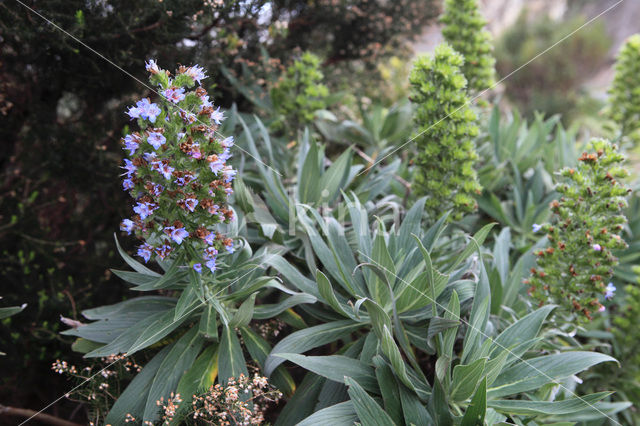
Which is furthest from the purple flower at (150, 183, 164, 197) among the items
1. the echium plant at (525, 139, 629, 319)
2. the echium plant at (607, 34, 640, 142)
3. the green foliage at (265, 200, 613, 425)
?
the echium plant at (607, 34, 640, 142)

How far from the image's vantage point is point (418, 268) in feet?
7.55

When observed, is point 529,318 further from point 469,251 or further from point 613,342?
point 613,342

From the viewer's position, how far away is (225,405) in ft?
6.53

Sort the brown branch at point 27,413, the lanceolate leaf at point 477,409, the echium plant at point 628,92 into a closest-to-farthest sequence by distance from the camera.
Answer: the lanceolate leaf at point 477,409
the brown branch at point 27,413
the echium plant at point 628,92

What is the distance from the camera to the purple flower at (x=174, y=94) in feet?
5.81

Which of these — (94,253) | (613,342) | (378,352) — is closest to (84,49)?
(94,253)

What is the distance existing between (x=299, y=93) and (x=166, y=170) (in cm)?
199

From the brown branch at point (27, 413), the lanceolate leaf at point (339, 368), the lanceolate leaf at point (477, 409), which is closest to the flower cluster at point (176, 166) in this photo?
the lanceolate leaf at point (339, 368)

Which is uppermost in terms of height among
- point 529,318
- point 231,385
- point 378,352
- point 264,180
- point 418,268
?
point 264,180

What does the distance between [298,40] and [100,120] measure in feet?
5.66

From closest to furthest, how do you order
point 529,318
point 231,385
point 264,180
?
1. point 231,385
2. point 529,318
3. point 264,180

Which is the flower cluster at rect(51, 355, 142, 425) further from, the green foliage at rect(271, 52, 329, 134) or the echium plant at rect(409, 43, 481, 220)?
the green foliage at rect(271, 52, 329, 134)

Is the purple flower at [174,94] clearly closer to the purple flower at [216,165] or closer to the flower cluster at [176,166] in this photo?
the flower cluster at [176,166]

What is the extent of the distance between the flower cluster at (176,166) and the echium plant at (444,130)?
118cm
